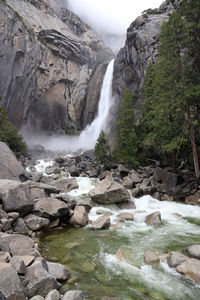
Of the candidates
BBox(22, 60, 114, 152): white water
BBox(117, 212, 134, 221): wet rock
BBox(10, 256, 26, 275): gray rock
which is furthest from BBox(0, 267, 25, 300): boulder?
BBox(22, 60, 114, 152): white water

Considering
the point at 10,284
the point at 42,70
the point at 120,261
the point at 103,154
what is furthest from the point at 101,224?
the point at 42,70

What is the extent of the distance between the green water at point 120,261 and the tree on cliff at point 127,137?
43.5 ft

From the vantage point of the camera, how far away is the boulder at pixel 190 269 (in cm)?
518

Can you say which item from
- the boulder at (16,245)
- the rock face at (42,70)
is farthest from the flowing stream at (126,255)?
the rock face at (42,70)

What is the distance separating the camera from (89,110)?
182ft

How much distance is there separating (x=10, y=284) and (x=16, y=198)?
17.1 ft

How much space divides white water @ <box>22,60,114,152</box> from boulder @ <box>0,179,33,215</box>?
38.2 metres

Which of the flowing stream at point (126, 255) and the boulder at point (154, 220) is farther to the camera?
the boulder at point (154, 220)

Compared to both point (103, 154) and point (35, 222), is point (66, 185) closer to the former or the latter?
point (35, 222)

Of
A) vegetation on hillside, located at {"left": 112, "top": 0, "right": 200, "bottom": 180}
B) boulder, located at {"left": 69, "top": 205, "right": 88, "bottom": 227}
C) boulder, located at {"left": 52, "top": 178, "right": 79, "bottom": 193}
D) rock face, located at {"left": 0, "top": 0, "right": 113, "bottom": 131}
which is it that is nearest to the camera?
boulder, located at {"left": 69, "top": 205, "right": 88, "bottom": 227}

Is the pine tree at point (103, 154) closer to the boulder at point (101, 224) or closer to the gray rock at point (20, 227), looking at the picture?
the boulder at point (101, 224)

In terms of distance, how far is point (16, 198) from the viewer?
867 cm

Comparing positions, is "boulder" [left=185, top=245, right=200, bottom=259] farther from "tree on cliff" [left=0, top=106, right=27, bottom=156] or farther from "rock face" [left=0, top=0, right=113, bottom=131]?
"rock face" [left=0, top=0, right=113, bottom=131]

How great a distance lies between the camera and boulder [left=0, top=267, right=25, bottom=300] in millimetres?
3716
